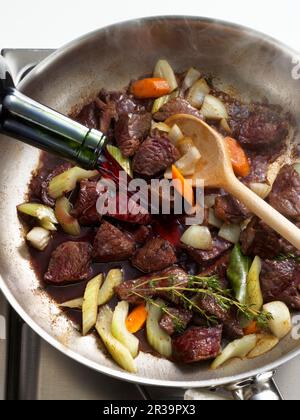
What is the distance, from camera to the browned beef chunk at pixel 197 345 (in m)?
2.21

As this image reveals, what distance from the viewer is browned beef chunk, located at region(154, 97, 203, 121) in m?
2.59

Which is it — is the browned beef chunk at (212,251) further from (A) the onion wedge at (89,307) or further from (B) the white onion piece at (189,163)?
(A) the onion wedge at (89,307)

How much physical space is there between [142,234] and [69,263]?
344 mm

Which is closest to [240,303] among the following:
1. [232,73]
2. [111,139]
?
[111,139]

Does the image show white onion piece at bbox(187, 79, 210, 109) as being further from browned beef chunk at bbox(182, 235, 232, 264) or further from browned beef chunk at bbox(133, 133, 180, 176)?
browned beef chunk at bbox(182, 235, 232, 264)

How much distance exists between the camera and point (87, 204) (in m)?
2.43

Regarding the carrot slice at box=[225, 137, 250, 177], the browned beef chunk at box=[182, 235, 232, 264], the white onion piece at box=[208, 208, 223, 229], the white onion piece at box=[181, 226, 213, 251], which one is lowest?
the browned beef chunk at box=[182, 235, 232, 264]

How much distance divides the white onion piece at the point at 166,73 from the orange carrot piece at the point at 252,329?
1.15 meters

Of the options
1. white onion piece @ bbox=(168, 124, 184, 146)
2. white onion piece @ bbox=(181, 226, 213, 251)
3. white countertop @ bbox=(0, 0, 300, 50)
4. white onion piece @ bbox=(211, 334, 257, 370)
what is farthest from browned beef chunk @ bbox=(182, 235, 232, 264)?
white countertop @ bbox=(0, 0, 300, 50)

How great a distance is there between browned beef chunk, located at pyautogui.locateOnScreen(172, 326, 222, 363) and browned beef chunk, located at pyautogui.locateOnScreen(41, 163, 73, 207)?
31.7 inches

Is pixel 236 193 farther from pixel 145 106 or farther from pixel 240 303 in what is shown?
pixel 145 106

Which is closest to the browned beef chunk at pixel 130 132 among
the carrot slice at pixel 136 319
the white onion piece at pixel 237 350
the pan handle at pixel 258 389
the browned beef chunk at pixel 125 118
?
the browned beef chunk at pixel 125 118
